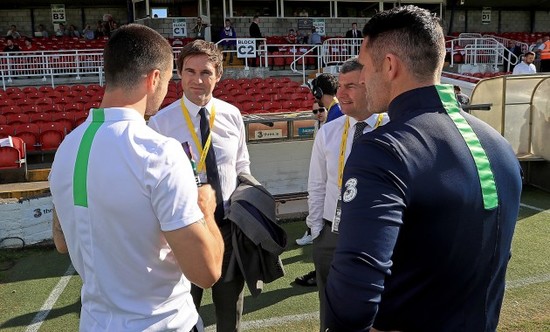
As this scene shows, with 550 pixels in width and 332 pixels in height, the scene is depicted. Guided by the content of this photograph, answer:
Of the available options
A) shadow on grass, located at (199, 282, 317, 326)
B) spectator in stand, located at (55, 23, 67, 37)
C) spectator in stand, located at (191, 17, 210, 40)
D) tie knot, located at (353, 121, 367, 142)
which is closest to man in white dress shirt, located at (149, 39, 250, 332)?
tie knot, located at (353, 121, 367, 142)

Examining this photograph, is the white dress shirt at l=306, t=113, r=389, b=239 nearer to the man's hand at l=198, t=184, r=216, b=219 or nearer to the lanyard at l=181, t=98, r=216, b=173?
the lanyard at l=181, t=98, r=216, b=173

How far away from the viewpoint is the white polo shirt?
1437mm

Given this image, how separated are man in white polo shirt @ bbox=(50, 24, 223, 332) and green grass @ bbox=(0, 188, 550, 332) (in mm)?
2396

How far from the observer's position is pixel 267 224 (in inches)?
112

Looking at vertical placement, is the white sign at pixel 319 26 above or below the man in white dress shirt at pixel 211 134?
above

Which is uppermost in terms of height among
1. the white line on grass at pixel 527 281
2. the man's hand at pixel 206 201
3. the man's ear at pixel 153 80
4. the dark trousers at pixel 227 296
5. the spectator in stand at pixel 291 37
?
the spectator in stand at pixel 291 37

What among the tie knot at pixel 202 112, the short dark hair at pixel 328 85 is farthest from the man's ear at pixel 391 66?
the short dark hair at pixel 328 85

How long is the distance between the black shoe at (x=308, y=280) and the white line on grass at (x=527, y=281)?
5.69 feet

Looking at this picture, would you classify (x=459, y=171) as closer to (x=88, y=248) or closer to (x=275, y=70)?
(x=88, y=248)

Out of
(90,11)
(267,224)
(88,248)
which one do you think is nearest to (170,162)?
(88,248)

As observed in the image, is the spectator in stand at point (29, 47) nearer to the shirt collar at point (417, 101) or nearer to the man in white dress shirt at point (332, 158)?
the man in white dress shirt at point (332, 158)

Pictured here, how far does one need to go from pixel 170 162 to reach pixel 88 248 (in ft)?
1.28

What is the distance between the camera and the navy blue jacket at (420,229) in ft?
3.72

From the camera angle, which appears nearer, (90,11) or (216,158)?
(216,158)
